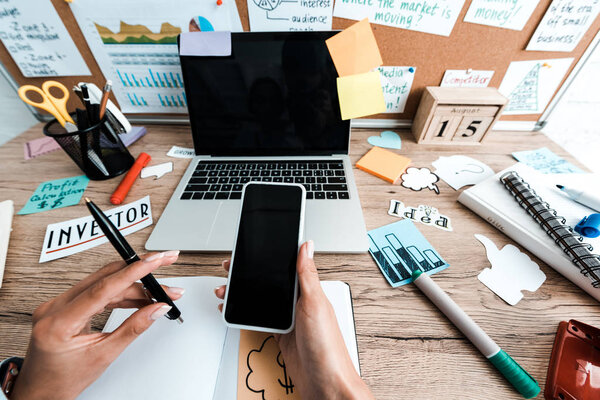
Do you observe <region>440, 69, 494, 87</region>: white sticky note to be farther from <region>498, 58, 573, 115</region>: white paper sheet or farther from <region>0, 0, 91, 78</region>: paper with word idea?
<region>0, 0, 91, 78</region>: paper with word idea

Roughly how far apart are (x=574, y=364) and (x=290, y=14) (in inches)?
32.9

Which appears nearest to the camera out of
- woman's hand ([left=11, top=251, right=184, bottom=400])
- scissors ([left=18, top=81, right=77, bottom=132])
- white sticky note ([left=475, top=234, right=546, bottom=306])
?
woman's hand ([left=11, top=251, right=184, bottom=400])

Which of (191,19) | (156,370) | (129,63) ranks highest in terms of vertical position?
(191,19)

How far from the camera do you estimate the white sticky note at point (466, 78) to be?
65 centimetres

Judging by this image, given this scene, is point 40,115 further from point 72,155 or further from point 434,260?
point 434,260

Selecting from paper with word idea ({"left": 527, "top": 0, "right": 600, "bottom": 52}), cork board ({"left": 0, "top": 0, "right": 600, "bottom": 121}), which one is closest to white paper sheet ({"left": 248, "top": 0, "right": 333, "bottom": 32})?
cork board ({"left": 0, "top": 0, "right": 600, "bottom": 121})

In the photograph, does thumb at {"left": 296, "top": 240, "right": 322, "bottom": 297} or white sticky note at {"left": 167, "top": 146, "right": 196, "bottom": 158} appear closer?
thumb at {"left": 296, "top": 240, "right": 322, "bottom": 297}

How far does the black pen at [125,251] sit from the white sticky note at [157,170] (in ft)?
1.04

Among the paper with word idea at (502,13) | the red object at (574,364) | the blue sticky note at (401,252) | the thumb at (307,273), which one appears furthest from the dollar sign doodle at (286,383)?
the paper with word idea at (502,13)

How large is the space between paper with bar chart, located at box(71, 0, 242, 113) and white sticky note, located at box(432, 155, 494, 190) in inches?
25.3

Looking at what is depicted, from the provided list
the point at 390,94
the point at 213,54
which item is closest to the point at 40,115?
the point at 213,54

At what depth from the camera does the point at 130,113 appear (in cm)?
77

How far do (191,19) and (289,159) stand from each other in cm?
44

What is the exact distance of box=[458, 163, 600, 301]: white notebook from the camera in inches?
15.5
